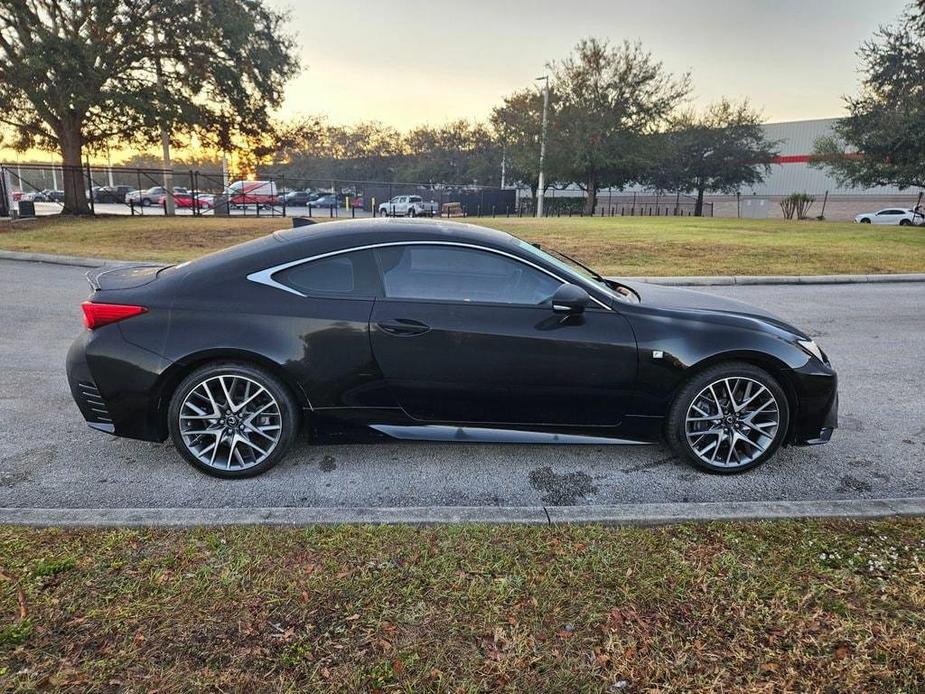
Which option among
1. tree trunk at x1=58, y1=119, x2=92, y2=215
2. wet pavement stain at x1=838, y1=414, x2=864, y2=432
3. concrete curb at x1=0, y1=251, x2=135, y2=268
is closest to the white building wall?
tree trunk at x1=58, y1=119, x2=92, y2=215

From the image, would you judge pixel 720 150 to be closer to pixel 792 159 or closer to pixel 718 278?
pixel 792 159

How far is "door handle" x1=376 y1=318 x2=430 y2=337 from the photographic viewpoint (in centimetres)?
355

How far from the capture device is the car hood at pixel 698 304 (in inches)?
152

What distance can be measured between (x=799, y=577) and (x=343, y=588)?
1.93 meters

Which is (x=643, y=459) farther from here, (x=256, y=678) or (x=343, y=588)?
(x=256, y=678)

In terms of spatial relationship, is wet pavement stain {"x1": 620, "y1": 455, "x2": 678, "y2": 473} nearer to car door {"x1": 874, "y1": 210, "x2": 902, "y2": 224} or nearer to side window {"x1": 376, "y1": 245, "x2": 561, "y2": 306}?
side window {"x1": 376, "y1": 245, "x2": 561, "y2": 306}

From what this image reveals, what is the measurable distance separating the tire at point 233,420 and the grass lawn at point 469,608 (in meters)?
0.73

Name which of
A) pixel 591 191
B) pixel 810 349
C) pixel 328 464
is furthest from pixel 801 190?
pixel 328 464

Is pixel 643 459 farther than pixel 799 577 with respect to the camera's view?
Yes

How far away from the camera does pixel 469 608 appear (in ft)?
7.88

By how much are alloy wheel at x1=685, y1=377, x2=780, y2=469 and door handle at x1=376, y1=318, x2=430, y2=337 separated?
5.46ft

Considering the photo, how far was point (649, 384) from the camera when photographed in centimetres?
363

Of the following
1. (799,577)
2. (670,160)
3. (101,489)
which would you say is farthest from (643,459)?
(670,160)

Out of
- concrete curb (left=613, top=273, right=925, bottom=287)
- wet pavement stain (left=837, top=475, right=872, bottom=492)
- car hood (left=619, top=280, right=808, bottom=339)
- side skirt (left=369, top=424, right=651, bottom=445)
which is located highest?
car hood (left=619, top=280, right=808, bottom=339)
